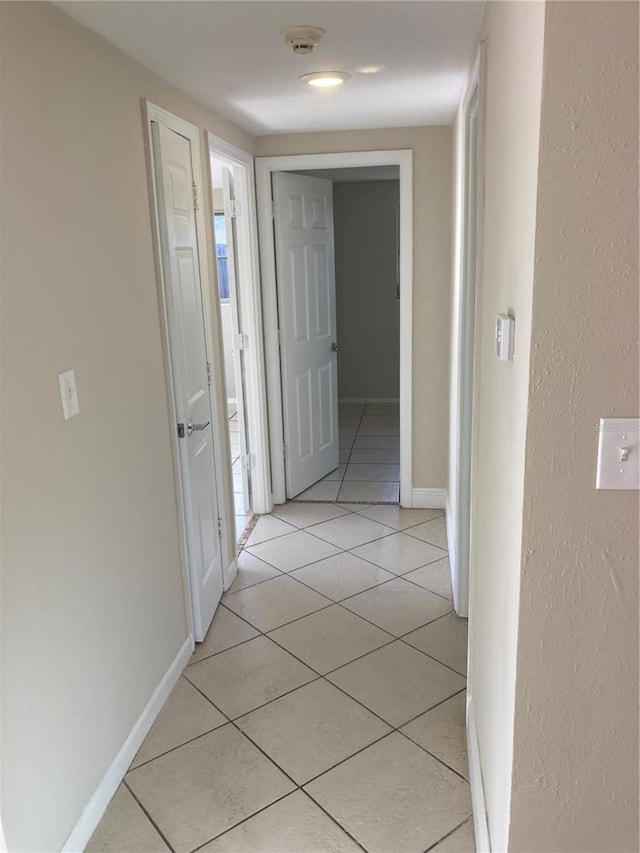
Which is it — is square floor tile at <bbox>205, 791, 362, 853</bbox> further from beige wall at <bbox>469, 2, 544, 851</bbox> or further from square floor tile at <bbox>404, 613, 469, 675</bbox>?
square floor tile at <bbox>404, 613, 469, 675</bbox>

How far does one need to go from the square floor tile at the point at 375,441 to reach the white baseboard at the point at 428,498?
1.26m

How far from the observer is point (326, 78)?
2.45 meters

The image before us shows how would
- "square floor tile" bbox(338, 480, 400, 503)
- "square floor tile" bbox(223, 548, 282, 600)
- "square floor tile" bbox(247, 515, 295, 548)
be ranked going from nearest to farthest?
"square floor tile" bbox(223, 548, 282, 600) → "square floor tile" bbox(247, 515, 295, 548) → "square floor tile" bbox(338, 480, 400, 503)

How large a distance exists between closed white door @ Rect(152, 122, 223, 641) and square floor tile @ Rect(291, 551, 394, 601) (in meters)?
0.51

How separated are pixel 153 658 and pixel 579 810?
1.50 m

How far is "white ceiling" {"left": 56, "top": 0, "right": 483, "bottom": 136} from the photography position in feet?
5.75

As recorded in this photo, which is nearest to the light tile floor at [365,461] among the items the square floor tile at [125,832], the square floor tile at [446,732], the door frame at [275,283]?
the door frame at [275,283]

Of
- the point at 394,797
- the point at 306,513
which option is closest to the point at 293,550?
the point at 306,513

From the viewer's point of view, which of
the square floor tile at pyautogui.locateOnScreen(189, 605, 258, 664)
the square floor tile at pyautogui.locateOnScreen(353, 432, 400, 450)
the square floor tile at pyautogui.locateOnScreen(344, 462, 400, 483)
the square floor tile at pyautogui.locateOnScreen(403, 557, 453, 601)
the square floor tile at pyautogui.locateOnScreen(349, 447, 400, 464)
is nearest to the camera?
the square floor tile at pyautogui.locateOnScreen(189, 605, 258, 664)

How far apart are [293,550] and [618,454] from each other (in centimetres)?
269

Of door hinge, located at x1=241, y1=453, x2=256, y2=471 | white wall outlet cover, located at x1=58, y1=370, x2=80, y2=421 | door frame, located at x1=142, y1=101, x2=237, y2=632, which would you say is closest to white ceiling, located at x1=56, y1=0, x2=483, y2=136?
door frame, located at x1=142, y1=101, x2=237, y2=632

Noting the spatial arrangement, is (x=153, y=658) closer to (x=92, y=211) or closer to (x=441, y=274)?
(x=92, y=211)

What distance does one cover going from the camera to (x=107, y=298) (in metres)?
2.00

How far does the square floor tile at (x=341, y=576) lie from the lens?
3240 mm
